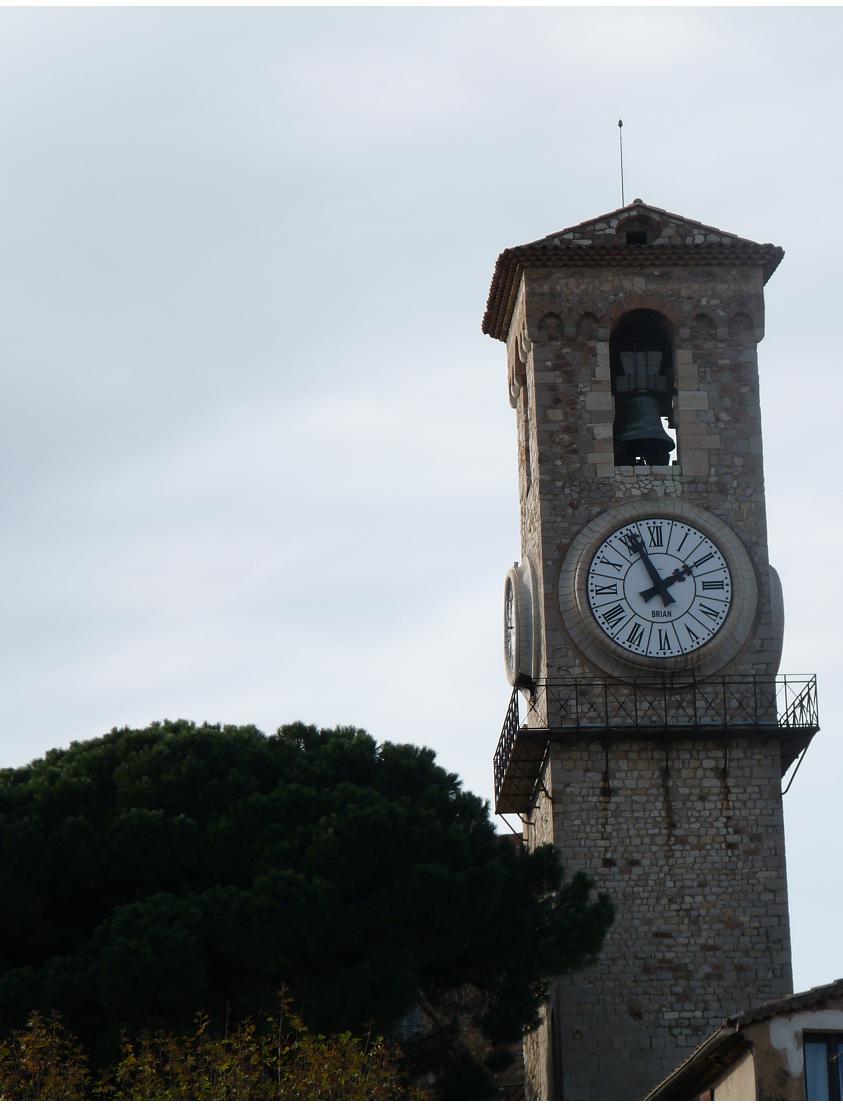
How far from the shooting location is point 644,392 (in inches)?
1829

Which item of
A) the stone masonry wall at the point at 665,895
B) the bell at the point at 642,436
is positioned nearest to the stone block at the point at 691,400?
the bell at the point at 642,436

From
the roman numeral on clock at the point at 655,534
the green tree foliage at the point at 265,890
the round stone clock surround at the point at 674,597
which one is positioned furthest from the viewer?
the roman numeral on clock at the point at 655,534

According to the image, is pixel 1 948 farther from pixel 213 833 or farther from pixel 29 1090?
pixel 29 1090

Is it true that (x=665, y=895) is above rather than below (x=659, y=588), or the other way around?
below

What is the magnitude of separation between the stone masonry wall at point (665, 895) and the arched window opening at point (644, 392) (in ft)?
16.3

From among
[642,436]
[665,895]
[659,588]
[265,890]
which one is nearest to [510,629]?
[659,588]

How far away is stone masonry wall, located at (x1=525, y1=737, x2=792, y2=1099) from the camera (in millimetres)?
42625

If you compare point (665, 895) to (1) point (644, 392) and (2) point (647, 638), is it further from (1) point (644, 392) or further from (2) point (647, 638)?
(1) point (644, 392)

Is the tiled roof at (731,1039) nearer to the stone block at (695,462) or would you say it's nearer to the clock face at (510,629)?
the clock face at (510,629)

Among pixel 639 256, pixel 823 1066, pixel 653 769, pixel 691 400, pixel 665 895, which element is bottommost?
pixel 823 1066

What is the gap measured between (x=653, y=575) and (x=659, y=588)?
221mm

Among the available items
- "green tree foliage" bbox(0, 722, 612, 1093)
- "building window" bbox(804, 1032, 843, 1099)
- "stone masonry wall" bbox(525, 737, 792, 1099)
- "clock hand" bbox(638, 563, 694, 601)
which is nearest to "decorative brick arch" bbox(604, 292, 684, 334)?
"clock hand" bbox(638, 563, 694, 601)

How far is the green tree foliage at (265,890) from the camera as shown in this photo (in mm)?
38000

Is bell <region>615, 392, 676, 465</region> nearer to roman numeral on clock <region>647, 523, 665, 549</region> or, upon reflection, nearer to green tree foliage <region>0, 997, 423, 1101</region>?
roman numeral on clock <region>647, 523, 665, 549</region>
